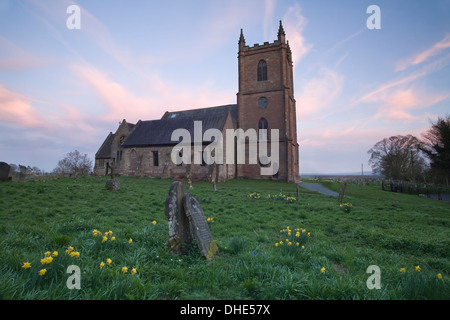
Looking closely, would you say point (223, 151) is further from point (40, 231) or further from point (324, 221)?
point (40, 231)

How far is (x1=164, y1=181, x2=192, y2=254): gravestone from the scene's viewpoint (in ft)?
15.1

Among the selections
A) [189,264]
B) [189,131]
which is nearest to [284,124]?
[189,131]

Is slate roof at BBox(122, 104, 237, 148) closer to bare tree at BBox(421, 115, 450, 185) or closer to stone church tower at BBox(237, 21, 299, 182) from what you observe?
stone church tower at BBox(237, 21, 299, 182)

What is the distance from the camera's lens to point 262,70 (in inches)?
1247

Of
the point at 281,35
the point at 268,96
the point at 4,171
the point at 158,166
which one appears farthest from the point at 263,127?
the point at 4,171

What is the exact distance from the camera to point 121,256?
3.95 meters

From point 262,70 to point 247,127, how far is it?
28.6 ft

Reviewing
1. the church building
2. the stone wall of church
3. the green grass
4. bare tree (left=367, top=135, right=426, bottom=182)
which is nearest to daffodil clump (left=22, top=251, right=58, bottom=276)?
the green grass

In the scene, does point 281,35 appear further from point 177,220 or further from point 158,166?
point 177,220

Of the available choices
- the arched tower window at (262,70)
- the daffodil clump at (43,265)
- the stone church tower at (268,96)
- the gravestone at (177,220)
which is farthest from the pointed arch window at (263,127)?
A: the daffodil clump at (43,265)

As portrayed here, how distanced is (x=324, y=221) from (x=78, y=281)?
26.9 ft

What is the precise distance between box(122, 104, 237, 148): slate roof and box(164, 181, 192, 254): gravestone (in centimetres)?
2405

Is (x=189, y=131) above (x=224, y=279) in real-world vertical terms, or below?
above

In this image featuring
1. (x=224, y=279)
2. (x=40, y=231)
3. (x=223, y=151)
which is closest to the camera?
(x=224, y=279)
